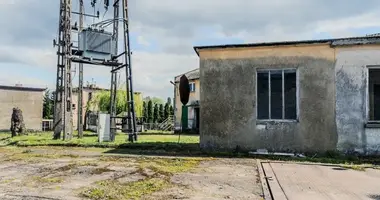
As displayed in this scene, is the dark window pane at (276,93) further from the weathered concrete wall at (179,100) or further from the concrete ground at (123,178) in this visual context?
the weathered concrete wall at (179,100)

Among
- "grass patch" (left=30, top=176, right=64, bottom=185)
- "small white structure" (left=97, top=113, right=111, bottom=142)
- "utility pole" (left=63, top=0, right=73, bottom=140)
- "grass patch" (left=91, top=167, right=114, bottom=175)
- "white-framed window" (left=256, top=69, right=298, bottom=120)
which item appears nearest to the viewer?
"grass patch" (left=30, top=176, right=64, bottom=185)

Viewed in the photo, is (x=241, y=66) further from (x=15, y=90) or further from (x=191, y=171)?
(x=15, y=90)

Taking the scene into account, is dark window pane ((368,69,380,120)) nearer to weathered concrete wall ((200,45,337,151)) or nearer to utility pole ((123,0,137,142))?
weathered concrete wall ((200,45,337,151))

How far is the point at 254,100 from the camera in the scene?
35.8 ft

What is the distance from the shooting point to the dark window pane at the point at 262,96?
10.9 m

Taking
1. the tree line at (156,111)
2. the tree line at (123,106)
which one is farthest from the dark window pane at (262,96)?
the tree line at (156,111)

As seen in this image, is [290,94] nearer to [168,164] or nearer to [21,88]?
[168,164]

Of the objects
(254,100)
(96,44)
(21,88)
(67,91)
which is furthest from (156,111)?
(254,100)

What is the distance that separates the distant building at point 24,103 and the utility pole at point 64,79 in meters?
20.2

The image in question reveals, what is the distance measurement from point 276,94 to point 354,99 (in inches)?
87.9

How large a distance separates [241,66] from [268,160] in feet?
10.4

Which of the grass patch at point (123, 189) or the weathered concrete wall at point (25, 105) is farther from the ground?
the weathered concrete wall at point (25, 105)

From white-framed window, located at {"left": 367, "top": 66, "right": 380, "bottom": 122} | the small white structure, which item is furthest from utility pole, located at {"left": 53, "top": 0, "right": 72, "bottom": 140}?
white-framed window, located at {"left": 367, "top": 66, "right": 380, "bottom": 122}

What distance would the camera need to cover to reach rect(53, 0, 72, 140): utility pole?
1525 cm
